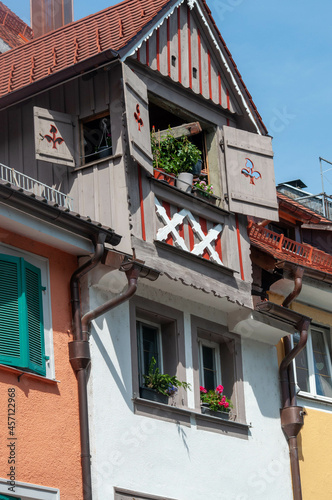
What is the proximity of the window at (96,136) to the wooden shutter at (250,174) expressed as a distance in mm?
2137

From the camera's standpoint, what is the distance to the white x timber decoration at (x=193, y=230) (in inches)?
653

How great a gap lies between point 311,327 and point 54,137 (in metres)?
5.70

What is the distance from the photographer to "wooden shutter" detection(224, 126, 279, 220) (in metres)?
18.0

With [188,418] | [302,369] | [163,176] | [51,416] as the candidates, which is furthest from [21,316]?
[302,369]

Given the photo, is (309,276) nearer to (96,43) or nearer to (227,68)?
(227,68)

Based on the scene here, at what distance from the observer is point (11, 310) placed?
46.4 ft

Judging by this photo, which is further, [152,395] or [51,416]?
[152,395]

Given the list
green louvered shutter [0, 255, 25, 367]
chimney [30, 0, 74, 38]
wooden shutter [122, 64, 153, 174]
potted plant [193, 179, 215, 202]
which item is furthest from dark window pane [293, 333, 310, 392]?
chimney [30, 0, 74, 38]

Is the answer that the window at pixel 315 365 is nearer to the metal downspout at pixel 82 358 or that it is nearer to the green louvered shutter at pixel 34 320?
the metal downspout at pixel 82 358

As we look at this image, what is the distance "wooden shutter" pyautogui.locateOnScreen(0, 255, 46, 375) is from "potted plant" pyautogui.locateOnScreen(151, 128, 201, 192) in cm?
342

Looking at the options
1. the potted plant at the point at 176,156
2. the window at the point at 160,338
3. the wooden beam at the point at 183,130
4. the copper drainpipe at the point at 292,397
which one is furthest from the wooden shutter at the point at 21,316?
the copper drainpipe at the point at 292,397

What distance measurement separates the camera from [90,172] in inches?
645

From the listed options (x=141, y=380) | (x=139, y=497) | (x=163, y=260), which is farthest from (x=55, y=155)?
(x=139, y=497)

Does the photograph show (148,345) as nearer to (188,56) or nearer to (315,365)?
(315,365)
